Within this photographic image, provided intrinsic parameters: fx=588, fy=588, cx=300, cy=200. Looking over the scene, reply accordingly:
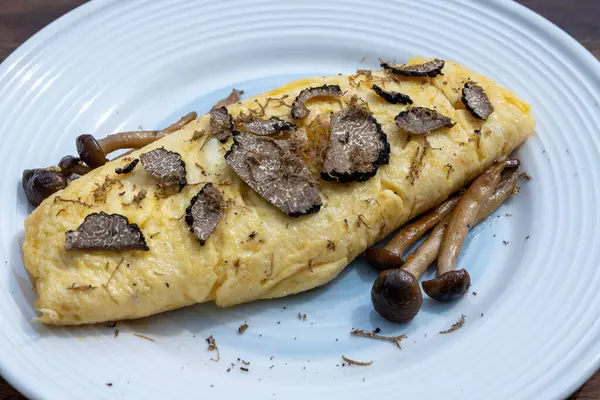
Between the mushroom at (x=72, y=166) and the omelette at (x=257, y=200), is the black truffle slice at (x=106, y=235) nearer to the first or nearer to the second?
the omelette at (x=257, y=200)

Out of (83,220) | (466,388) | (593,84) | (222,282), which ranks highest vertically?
(593,84)

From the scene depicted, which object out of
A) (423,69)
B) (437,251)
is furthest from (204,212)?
(423,69)

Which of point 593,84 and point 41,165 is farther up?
point 593,84

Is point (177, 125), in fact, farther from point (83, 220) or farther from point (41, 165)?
point (83, 220)

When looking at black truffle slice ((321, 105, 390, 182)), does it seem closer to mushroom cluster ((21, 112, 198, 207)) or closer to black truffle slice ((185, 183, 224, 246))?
black truffle slice ((185, 183, 224, 246))

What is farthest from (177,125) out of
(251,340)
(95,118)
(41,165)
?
(251,340)

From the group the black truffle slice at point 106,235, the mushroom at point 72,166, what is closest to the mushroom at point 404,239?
the black truffle slice at point 106,235
